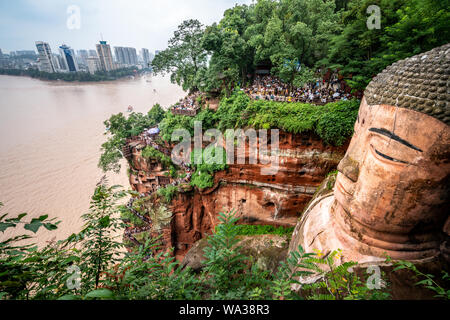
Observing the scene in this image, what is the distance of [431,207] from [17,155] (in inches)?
1449

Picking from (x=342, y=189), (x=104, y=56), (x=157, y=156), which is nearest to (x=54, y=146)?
(x=157, y=156)

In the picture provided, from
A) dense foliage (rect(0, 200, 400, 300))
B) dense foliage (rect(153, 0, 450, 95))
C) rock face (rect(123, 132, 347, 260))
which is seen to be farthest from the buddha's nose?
dense foliage (rect(153, 0, 450, 95))

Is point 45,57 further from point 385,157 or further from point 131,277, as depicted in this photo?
point 385,157

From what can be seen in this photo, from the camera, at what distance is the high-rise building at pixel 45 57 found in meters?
54.5

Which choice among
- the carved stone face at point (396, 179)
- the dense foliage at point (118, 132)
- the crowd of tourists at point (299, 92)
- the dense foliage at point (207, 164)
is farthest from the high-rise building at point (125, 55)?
the carved stone face at point (396, 179)

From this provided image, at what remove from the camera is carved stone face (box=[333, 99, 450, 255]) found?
3.31 meters

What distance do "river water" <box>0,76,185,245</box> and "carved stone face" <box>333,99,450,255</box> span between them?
2034 cm

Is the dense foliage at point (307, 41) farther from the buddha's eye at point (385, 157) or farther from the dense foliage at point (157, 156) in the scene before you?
the dense foliage at point (157, 156)

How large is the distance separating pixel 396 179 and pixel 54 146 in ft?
117

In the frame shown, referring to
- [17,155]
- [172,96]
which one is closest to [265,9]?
[17,155]

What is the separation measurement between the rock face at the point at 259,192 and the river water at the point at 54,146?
11.8m

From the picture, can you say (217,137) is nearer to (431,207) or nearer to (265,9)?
(431,207)

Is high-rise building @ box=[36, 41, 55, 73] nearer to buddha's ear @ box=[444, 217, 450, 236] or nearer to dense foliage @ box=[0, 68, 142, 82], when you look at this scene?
dense foliage @ box=[0, 68, 142, 82]
